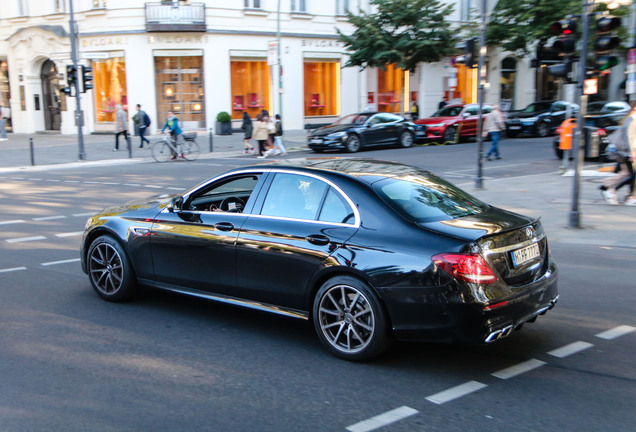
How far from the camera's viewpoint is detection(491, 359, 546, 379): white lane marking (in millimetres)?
4812

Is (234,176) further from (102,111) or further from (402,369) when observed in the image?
(102,111)

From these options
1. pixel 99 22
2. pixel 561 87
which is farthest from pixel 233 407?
pixel 561 87

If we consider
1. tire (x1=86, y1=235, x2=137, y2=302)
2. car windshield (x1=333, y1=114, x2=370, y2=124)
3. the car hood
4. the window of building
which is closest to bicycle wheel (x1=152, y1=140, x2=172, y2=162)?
the car hood

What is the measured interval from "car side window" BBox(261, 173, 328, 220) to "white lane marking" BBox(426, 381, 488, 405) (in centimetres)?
174

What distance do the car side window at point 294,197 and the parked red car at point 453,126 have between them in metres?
23.5

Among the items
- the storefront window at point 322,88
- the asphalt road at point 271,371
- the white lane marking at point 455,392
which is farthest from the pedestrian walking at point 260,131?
the white lane marking at point 455,392

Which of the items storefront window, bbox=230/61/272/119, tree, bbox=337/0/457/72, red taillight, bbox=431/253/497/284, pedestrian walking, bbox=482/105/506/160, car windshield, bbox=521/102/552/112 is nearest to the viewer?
red taillight, bbox=431/253/497/284

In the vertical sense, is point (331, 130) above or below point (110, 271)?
above

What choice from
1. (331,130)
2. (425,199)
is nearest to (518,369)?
(425,199)

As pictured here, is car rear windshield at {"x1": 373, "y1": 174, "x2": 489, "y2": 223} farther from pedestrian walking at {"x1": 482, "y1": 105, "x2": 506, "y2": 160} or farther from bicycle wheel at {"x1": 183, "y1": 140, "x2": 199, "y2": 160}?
bicycle wheel at {"x1": 183, "y1": 140, "x2": 199, "y2": 160}

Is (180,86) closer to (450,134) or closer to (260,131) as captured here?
(260,131)

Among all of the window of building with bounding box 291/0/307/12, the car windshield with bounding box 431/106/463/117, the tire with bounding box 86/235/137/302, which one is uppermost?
the window of building with bounding box 291/0/307/12

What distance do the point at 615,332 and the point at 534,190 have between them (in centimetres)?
949

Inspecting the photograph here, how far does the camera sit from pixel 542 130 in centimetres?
3066
